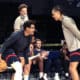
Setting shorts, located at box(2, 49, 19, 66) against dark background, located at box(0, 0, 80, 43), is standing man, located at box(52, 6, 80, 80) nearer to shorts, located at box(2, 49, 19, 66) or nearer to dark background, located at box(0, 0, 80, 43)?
shorts, located at box(2, 49, 19, 66)

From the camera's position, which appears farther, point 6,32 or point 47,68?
point 6,32

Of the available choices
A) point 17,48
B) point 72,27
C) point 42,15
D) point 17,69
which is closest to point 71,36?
point 72,27

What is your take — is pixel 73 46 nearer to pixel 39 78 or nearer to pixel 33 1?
pixel 39 78

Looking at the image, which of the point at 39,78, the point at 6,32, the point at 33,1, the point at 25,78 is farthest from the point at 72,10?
the point at 25,78

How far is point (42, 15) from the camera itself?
1123cm

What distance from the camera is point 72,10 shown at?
10.8m

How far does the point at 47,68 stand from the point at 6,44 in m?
2.56

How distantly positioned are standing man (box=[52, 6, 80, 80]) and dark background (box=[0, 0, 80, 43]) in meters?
3.94

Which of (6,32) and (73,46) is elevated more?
(6,32)

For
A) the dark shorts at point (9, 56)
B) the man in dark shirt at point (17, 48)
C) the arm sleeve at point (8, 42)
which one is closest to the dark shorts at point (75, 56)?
the man in dark shirt at point (17, 48)

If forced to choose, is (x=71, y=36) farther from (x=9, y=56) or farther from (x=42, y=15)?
(x=42, y=15)

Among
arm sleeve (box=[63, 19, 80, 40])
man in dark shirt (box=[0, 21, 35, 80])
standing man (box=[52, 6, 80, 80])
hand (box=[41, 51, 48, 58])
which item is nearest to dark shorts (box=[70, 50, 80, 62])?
standing man (box=[52, 6, 80, 80])

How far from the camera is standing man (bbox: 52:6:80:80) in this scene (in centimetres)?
651

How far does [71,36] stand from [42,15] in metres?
4.62
